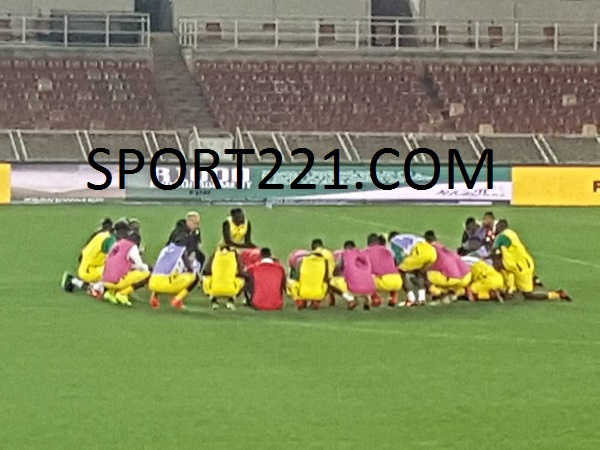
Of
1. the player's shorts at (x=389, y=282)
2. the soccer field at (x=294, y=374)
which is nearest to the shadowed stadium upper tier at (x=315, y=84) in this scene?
the soccer field at (x=294, y=374)

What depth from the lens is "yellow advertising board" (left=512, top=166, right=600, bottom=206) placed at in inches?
1420

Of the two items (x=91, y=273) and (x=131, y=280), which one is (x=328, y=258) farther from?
(x=91, y=273)

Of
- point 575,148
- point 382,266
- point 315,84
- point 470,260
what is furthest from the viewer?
point 315,84

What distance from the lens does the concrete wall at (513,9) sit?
47.4 meters

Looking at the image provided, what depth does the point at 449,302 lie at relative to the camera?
52.1 ft

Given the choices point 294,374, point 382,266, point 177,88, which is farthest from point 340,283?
point 177,88

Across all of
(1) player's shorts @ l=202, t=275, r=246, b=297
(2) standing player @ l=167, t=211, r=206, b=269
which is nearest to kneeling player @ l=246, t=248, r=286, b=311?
(1) player's shorts @ l=202, t=275, r=246, b=297

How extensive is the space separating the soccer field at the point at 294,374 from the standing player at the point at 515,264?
1.07 feet

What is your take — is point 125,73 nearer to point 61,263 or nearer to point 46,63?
point 46,63

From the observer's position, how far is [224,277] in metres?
15.0

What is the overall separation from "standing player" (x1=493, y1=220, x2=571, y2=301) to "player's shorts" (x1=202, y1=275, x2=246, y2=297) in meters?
3.11

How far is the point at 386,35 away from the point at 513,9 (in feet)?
21.0

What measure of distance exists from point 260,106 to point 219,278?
2746cm

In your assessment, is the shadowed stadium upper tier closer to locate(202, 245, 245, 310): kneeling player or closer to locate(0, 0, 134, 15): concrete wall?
locate(0, 0, 134, 15): concrete wall
